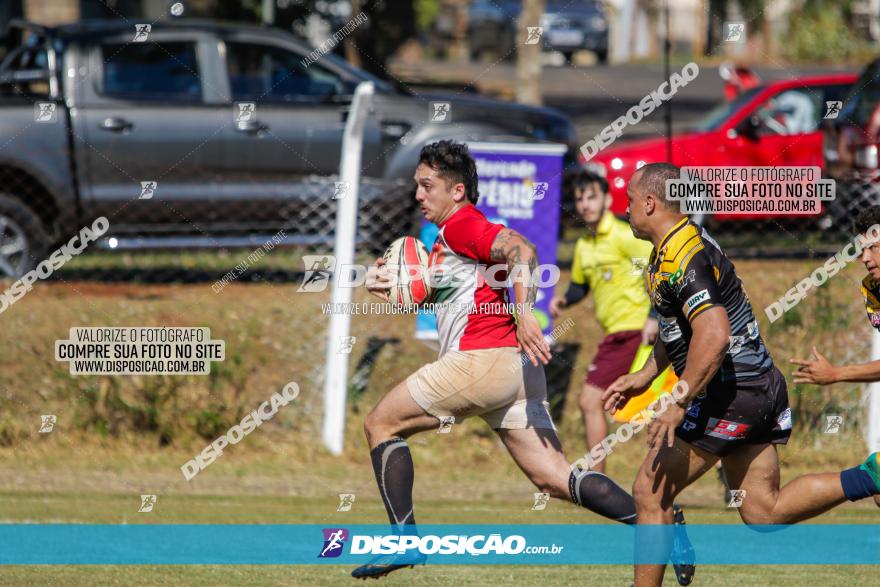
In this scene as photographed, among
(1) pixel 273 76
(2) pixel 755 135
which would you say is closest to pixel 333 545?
(1) pixel 273 76

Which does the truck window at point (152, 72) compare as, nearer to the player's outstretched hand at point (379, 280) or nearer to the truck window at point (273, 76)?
the truck window at point (273, 76)

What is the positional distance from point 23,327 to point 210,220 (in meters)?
1.91

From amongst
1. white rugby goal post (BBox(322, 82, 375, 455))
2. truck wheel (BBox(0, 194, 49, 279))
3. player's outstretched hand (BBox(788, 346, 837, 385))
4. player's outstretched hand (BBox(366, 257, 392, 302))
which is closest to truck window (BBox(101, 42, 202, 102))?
truck wheel (BBox(0, 194, 49, 279))

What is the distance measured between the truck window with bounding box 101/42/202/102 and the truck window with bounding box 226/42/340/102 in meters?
0.34

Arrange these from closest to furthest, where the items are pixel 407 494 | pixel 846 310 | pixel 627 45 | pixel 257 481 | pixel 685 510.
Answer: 1. pixel 407 494
2. pixel 685 510
3. pixel 257 481
4. pixel 846 310
5. pixel 627 45

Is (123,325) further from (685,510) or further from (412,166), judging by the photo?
(685,510)

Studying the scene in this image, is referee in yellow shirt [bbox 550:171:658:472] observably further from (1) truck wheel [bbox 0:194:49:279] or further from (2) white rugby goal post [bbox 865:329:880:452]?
(1) truck wheel [bbox 0:194:49:279]

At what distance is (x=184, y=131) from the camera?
Result: 36.6 ft

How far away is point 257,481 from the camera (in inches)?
352

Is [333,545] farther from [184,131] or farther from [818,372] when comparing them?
[184,131]

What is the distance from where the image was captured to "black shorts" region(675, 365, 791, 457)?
5402mm

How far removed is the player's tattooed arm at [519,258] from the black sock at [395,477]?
0.91 meters

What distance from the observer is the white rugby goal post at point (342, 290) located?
30.0 feet

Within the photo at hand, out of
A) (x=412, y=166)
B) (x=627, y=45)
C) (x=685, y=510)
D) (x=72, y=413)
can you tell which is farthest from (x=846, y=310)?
(x=627, y=45)
